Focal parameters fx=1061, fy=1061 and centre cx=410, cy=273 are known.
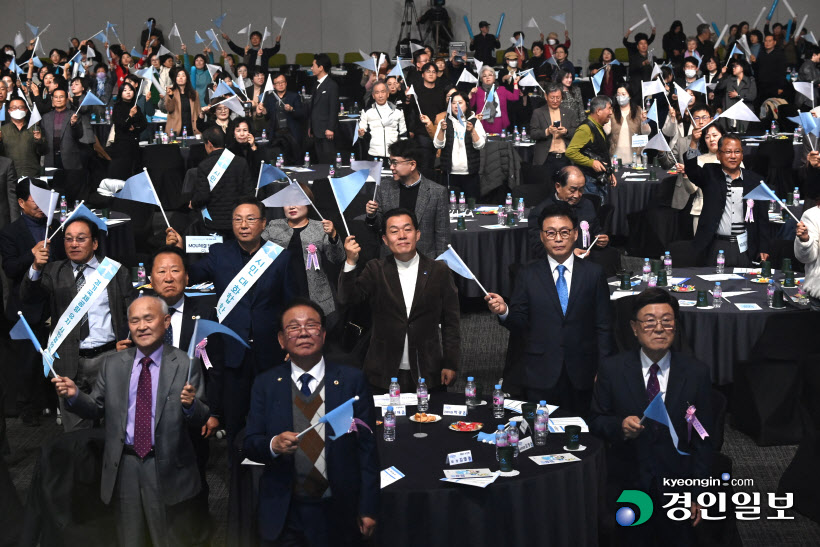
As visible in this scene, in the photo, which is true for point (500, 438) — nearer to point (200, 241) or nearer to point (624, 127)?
point (200, 241)

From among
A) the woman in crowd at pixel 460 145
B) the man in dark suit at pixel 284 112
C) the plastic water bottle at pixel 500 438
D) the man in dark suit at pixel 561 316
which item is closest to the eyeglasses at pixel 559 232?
the man in dark suit at pixel 561 316

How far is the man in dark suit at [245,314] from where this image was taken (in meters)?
5.63

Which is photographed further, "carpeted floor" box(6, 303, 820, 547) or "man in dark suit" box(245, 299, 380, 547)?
"carpeted floor" box(6, 303, 820, 547)

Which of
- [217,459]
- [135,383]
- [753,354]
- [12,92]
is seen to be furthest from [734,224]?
[12,92]

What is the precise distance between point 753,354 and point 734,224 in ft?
4.81

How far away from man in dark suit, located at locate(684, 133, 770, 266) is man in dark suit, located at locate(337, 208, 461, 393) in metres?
2.78

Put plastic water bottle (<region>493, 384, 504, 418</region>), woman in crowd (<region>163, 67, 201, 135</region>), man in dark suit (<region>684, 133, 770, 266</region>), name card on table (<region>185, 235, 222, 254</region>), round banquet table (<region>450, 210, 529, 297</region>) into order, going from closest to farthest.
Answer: plastic water bottle (<region>493, 384, 504, 418</region>) → name card on table (<region>185, 235, 222, 254</region>) → man in dark suit (<region>684, 133, 770, 266</region>) → round banquet table (<region>450, 210, 529, 297</region>) → woman in crowd (<region>163, 67, 201, 135</region>)

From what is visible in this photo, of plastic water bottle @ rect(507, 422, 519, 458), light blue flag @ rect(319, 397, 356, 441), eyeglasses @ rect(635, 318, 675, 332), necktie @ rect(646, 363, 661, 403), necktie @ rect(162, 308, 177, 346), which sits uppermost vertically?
eyeglasses @ rect(635, 318, 675, 332)

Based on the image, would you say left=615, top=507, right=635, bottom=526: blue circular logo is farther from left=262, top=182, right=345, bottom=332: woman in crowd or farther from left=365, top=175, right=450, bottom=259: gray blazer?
left=365, top=175, right=450, bottom=259: gray blazer

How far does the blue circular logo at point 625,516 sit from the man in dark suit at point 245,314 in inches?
82.1

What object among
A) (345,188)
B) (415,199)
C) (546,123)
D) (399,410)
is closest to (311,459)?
(399,410)

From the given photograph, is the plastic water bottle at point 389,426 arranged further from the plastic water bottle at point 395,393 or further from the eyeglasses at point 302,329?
the eyeglasses at point 302,329

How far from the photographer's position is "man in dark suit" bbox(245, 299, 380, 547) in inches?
154

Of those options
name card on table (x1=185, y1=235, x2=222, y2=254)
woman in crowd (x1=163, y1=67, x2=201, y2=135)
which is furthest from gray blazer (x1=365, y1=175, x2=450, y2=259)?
woman in crowd (x1=163, y1=67, x2=201, y2=135)
